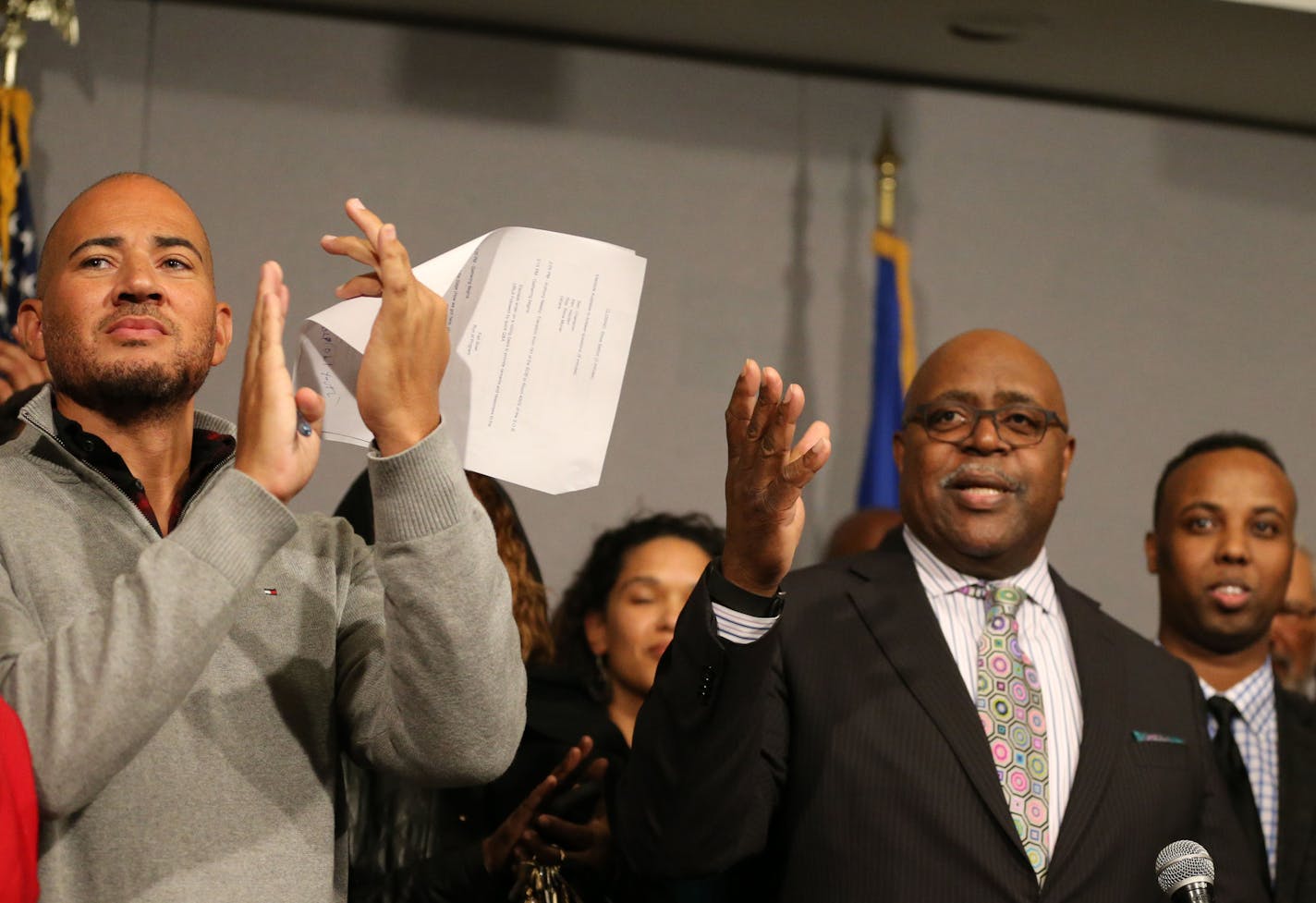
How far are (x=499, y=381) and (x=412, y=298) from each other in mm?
196

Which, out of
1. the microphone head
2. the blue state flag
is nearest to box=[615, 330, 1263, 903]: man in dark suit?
the microphone head

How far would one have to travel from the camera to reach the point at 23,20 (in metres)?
4.13

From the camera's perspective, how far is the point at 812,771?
2.32m

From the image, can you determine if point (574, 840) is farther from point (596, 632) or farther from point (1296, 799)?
point (1296, 799)

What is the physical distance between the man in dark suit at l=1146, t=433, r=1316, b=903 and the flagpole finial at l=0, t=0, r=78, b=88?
2931mm

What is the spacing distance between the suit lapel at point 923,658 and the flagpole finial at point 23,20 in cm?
265

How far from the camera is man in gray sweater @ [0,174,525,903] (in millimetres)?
1527

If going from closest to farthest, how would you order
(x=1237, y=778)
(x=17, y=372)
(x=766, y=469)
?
(x=766, y=469), (x=1237, y=778), (x=17, y=372)

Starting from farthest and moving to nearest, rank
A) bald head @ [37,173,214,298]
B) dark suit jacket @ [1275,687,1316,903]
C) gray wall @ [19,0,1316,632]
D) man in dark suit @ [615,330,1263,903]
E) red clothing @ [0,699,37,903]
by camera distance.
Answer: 1. gray wall @ [19,0,1316,632]
2. dark suit jacket @ [1275,687,1316,903]
3. man in dark suit @ [615,330,1263,903]
4. bald head @ [37,173,214,298]
5. red clothing @ [0,699,37,903]

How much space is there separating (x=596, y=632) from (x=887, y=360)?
1980 millimetres

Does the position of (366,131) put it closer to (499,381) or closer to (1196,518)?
(1196,518)

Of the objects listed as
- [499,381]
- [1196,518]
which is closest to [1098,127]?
[1196,518]

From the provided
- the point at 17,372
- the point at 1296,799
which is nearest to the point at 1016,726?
the point at 1296,799

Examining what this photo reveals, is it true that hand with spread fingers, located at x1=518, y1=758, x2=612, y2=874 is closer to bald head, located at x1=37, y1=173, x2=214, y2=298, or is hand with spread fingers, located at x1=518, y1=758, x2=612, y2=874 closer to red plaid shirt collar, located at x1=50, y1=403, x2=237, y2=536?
red plaid shirt collar, located at x1=50, y1=403, x2=237, y2=536
